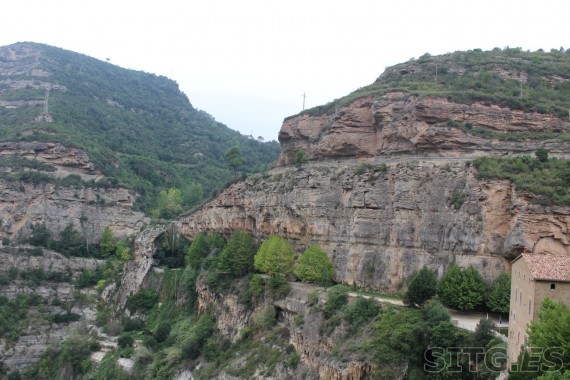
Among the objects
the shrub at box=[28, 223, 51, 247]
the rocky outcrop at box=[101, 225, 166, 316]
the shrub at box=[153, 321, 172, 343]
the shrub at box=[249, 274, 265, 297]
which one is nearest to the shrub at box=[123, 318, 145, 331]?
the rocky outcrop at box=[101, 225, 166, 316]

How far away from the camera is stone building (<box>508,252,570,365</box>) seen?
19891 millimetres

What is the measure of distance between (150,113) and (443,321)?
9632cm

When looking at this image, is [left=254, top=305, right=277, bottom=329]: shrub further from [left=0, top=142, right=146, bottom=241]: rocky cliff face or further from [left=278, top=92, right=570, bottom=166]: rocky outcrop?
[left=0, top=142, right=146, bottom=241]: rocky cliff face

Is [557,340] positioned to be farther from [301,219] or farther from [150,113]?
[150,113]

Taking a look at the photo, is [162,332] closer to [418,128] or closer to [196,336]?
[196,336]

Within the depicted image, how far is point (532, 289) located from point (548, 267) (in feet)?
3.34

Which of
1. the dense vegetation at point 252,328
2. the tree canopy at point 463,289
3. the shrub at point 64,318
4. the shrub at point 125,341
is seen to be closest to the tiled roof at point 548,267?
the dense vegetation at point 252,328

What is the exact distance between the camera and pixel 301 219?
42406 millimetres

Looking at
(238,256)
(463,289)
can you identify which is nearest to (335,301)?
(463,289)

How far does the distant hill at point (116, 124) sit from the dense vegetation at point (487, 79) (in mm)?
35579

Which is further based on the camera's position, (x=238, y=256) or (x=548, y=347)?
(x=238, y=256)

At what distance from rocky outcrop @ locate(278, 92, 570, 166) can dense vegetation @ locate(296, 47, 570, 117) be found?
88 cm

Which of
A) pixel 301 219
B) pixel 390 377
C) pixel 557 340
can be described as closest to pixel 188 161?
pixel 301 219

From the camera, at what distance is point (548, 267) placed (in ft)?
67.0
